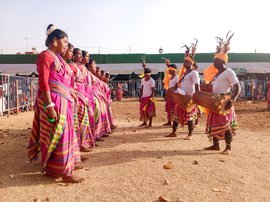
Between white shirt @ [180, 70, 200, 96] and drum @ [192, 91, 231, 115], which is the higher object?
white shirt @ [180, 70, 200, 96]

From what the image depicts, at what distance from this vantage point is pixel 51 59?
4.13 meters

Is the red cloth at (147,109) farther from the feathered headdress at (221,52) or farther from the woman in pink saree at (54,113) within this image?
the woman in pink saree at (54,113)

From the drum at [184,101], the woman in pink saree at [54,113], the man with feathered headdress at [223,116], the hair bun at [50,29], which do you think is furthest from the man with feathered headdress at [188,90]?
the hair bun at [50,29]

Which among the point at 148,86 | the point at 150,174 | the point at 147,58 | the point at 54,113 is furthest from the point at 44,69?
the point at 147,58

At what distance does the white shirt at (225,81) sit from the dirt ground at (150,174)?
134 centimetres

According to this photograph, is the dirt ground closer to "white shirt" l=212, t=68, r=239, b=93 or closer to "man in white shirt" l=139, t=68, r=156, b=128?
"white shirt" l=212, t=68, r=239, b=93

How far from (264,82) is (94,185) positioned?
25.2 m

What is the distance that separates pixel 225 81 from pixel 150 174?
2751 mm

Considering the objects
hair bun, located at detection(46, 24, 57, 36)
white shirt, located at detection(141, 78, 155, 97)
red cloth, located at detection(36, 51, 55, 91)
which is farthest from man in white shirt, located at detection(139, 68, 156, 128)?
red cloth, located at detection(36, 51, 55, 91)

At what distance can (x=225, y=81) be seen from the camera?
242 inches

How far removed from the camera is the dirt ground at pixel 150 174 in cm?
376

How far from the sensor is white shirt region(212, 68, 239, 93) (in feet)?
19.8

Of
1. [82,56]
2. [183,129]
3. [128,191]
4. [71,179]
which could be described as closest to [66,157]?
[71,179]

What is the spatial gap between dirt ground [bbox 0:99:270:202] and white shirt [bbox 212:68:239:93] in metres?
1.34
